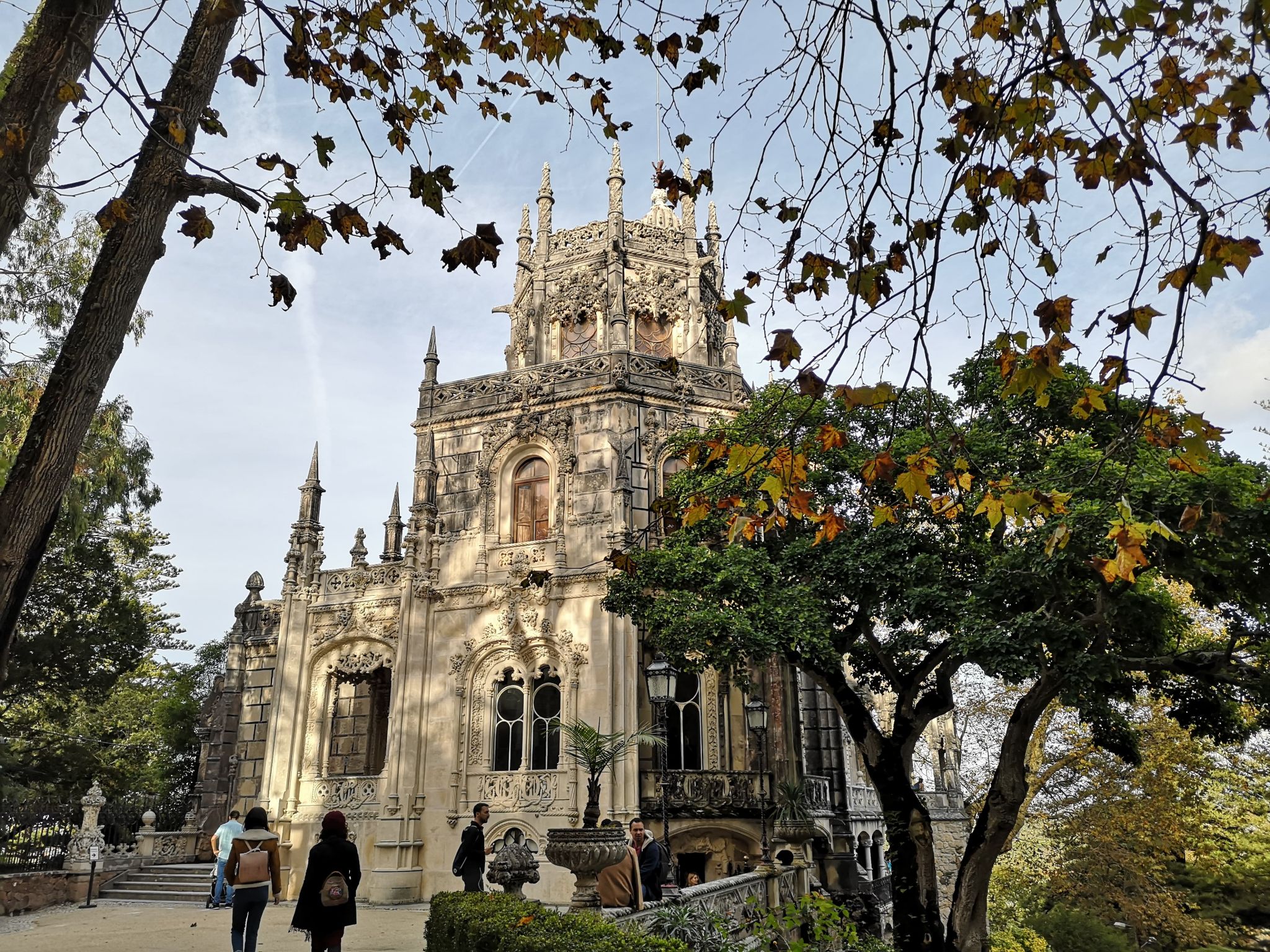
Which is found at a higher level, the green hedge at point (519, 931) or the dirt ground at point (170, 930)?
the green hedge at point (519, 931)

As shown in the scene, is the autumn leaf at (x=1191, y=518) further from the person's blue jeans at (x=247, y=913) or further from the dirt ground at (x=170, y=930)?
the dirt ground at (x=170, y=930)

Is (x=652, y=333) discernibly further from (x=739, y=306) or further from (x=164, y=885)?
(x=739, y=306)

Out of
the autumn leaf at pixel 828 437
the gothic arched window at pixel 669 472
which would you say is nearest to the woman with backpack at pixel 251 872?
the autumn leaf at pixel 828 437

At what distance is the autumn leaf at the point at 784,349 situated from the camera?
198 inches

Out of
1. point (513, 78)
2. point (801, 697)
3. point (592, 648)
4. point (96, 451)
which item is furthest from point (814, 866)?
point (513, 78)

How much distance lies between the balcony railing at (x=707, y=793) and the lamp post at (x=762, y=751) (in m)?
0.16

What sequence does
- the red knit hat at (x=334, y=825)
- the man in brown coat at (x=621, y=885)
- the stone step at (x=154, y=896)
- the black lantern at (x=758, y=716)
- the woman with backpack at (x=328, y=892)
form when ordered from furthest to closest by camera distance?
the stone step at (x=154, y=896) → the black lantern at (x=758, y=716) → the man in brown coat at (x=621, y=885) → the red knit hat at (x=334, y=825) → the woman with backpack at (x=328, y=892)

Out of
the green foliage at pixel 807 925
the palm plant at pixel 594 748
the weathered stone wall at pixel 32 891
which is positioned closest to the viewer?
the green foliage at pixel 807 925

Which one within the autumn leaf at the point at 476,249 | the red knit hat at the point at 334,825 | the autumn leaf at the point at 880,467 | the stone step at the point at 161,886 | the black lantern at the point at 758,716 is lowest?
the stone step at the point at 161,886

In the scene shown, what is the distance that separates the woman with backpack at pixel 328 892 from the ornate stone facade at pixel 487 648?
11.1 m

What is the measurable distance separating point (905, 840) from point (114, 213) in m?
14.6

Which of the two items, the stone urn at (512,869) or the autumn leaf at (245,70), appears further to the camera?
the stone urn at (512,869)

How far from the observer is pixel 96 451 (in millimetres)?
17578

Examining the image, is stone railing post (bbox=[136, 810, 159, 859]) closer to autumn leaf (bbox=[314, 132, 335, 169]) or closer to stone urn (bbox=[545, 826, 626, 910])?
stone urn (bbox=[545, 826, 626, 910])
